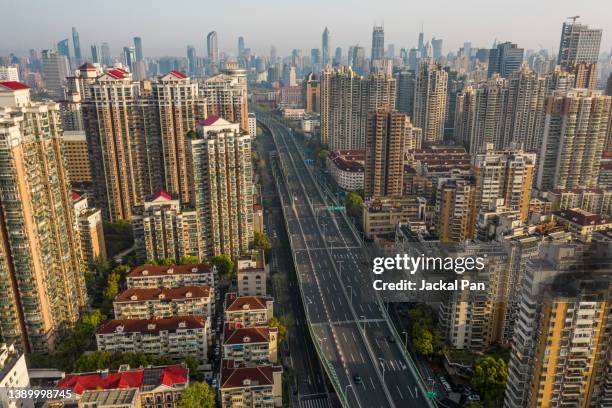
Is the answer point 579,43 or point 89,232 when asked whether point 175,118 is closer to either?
point 89,232

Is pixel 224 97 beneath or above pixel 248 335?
above

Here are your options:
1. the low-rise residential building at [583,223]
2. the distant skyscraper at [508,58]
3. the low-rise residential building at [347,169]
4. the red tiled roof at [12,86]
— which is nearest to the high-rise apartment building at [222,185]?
the red tiled roof at [12,86]

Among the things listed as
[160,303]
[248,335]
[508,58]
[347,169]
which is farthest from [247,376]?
[508,58]

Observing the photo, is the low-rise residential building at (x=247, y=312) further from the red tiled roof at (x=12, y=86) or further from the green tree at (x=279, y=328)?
the red tiled roof at (x=12, y=86)

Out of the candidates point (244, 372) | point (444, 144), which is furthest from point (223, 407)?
point (444, 144)

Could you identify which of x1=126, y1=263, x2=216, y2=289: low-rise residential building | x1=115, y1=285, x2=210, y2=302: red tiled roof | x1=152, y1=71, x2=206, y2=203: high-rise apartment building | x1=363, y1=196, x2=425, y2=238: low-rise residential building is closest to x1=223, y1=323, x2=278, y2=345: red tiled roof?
x1=115, y1=285, x2=210, y2=302: red tiled roof

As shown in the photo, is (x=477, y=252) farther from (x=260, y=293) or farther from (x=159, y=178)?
(x=159, y=178)

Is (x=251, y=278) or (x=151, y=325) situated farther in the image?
(x=251, y=278)
